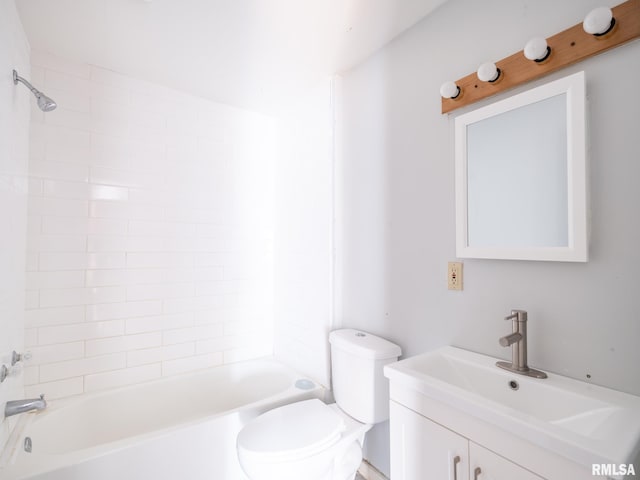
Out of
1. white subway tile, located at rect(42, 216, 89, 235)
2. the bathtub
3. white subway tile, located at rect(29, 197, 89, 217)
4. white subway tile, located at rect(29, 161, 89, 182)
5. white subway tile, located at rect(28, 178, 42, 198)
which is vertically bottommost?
the bathtub

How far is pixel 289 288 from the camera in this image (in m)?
2.44

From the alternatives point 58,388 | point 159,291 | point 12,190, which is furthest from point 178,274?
point 12,190

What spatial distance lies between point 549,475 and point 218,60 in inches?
91.6

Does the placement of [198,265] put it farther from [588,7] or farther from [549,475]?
[588,7]

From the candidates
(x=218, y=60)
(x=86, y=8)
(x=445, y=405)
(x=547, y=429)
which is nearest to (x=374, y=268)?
(x=445, y=405)

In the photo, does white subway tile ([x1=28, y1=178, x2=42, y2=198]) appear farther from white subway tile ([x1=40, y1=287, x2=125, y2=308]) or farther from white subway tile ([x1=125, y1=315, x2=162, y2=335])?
white subway tile ([x1=125, y1=315, x2=162, y2=335])

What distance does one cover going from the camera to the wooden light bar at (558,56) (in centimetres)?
91

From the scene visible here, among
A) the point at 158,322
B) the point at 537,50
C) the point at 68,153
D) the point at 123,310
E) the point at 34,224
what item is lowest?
the point at 158,322

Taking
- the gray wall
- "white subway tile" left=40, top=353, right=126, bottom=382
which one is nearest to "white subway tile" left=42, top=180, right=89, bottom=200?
"white subway tile" left=40, top=353, right=126, bottom=382

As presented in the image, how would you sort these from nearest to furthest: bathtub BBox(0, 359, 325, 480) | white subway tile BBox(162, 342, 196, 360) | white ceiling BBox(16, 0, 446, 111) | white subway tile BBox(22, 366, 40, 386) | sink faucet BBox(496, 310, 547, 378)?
sink faucet BBox(496, 310, 547, 378)
bathtub BBox(0, 359, 325, 480)
white ceiling BBox(16, 0, 446, 111)
white subway tile BBox(22, 366, 40, 386)
white subway tile BBox(162, 342, 196, 360)

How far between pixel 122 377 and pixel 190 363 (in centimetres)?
42

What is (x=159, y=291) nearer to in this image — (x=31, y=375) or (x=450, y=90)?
(x=31, y=375)

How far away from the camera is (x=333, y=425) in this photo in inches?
57.0

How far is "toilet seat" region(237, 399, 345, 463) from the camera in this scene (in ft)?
4.19
